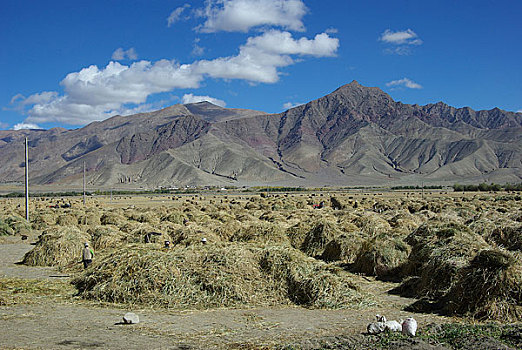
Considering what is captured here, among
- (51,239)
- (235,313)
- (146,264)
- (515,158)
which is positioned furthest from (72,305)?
(515,158)

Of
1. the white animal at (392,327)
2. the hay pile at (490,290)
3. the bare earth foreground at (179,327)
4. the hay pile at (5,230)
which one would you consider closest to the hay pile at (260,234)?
the bare earth foreground at (179,327)

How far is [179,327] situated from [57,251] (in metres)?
10.3

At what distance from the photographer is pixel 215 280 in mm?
11625

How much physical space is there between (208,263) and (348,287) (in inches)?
141

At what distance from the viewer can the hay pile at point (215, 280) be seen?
11266 mm

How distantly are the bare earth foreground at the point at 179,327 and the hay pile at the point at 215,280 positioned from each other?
1.58 feet

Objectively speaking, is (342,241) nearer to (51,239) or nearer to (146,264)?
(146,264)

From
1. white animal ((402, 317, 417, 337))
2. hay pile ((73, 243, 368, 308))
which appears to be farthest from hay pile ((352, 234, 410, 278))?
white animal ((402, 317, 417, 337))

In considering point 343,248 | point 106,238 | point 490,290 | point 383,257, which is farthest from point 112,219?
point 490,290

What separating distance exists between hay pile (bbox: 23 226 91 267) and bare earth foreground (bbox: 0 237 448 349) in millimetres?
6074

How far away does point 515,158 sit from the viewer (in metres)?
191

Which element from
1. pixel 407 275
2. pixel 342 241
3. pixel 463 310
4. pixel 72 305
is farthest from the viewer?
pixel 342 241

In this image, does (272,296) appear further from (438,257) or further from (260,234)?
(260,234)

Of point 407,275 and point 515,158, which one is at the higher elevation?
point 515,158
